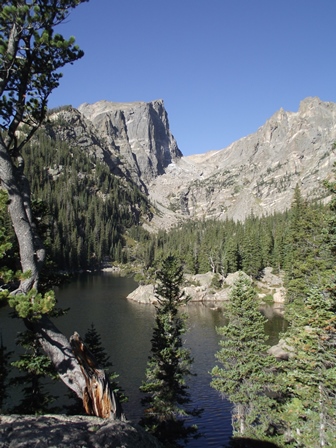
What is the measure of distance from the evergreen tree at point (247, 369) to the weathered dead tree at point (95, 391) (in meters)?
13.9

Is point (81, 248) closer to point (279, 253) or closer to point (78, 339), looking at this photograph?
point (279, 253)

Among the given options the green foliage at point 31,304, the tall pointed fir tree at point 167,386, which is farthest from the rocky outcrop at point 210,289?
the green foliage at point 31,304

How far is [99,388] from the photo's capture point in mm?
8742

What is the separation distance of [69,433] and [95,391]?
145 centimetres

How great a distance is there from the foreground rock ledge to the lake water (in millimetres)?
20669

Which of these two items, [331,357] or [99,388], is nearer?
[99,388]

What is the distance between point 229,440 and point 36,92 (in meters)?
27.1

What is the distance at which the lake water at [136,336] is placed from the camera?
29022mm

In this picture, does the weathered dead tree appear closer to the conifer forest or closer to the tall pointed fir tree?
the conifer forest

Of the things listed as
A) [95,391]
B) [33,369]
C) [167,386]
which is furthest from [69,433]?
[167,386]

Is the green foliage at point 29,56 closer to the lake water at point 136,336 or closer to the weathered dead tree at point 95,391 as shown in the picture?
the weathered dead tree at point 95,391

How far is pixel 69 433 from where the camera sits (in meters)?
7.41

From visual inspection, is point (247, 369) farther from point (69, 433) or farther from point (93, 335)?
point (69, 433)

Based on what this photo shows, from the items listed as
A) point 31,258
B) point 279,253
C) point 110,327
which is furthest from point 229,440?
point 279,253
